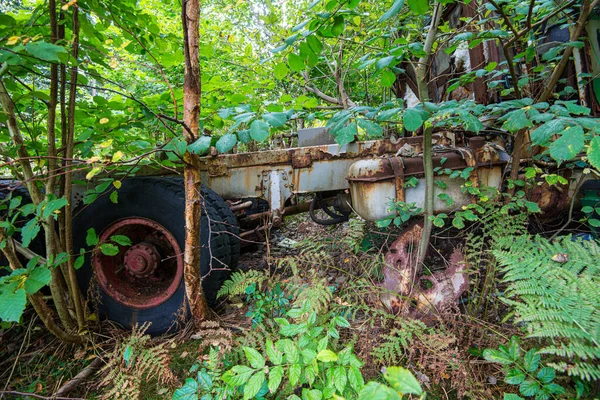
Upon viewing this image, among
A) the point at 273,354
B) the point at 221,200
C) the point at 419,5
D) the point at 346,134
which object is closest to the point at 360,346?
the point at 273,354

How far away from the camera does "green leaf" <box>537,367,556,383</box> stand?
122cm

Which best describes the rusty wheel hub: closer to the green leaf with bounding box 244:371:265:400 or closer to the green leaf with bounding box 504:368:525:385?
the green leaf with bounding box 244:371:265:400

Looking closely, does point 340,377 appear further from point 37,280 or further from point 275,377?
point 37,280

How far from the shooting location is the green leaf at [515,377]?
1242 millimetres

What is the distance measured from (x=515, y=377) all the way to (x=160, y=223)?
7.19ft

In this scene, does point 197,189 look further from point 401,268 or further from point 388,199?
point 401,268

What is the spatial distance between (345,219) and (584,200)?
1.84 metres

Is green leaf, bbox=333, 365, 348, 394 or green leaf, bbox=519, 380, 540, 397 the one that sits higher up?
green leaf, bbox=333, 365, 348, 394

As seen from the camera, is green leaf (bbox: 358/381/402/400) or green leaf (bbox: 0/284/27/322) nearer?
green leaf (bbox: 358/381/402/400)

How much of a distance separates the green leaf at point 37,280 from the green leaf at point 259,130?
99 centimetres

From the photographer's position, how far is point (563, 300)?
1.19 metres

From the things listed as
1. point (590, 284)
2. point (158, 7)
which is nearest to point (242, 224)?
point (590, 284)

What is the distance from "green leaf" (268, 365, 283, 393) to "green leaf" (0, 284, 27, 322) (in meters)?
0.87

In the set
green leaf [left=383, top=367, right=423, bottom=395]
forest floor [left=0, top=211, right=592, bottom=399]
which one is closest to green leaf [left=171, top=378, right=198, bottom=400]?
forest floor [left=0, top=211, right=592, bottom=399]
